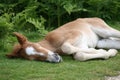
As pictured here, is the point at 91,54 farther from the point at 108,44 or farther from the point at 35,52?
the point at 35,52

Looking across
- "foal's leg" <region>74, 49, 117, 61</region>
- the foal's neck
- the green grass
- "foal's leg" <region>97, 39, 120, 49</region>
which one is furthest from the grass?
"foal's leg" <region>97, 39, 120, 49</region>

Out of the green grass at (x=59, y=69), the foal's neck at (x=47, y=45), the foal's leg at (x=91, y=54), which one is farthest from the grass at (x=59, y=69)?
the foal's neck at (x=47, y=45)

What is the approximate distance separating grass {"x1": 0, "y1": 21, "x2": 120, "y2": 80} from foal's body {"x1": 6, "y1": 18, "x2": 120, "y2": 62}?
20 centimetres

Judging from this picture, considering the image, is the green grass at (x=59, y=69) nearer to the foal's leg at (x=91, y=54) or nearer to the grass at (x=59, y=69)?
the grass at (x=59, y=69)

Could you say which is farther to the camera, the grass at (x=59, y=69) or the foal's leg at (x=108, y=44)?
the foal's leg at (x=108, y=44)

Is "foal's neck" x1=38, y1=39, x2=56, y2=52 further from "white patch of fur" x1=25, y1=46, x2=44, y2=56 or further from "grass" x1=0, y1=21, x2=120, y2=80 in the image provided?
"white patch of fur" x1=25, y1=46, x2=44, y2=56

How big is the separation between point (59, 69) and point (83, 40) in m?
1.44

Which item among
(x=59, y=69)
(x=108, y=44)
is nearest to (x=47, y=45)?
(x=59, y=69)

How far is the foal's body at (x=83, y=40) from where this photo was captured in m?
7.97

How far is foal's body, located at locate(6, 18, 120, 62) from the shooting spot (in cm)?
797

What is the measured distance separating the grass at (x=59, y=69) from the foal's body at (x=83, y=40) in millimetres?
203

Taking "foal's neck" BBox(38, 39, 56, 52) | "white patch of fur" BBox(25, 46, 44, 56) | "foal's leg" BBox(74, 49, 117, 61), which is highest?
A: "white patch of fur" BBox(25, 46, 44, 56)

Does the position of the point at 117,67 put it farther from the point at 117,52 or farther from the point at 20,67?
the point at 20,67

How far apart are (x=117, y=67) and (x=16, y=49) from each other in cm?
201
